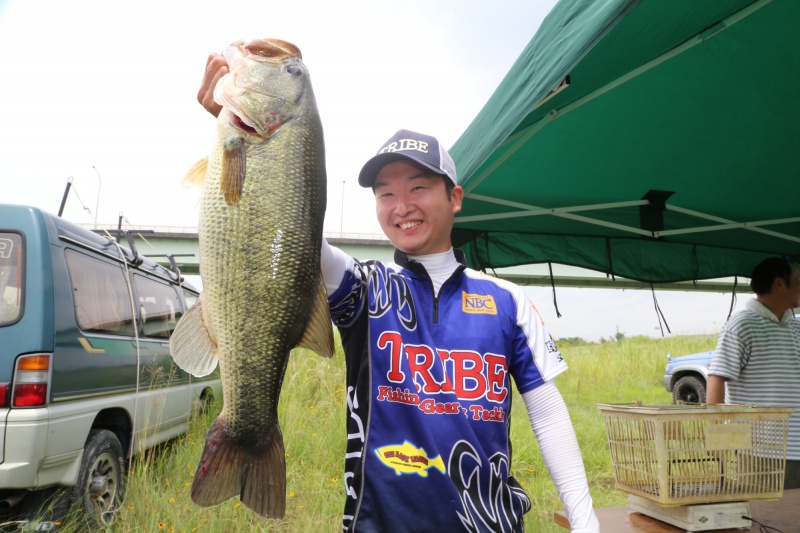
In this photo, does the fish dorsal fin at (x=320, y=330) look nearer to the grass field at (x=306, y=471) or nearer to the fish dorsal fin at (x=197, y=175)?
the fish dorsal fin at (x=197, y=175)

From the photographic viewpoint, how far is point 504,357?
5.86 feet

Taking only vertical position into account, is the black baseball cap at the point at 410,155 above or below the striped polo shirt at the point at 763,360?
above

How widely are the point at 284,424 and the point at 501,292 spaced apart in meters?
5.28

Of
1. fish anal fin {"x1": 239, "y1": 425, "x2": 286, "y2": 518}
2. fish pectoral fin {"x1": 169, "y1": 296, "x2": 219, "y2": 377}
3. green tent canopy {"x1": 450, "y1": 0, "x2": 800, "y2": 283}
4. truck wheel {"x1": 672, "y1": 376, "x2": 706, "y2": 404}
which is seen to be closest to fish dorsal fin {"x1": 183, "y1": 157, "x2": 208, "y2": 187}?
fish pectoral fin {"x1": 169, "y1": 296, "x2": 219, "y2": 377}

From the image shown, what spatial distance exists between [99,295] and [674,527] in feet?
13.9

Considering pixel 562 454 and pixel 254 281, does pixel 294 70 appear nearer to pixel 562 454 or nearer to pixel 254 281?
pixel 254 281

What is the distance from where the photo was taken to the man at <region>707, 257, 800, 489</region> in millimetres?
3824

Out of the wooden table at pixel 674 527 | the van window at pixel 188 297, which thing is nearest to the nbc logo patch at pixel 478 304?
the wooden table at pixel 674 527

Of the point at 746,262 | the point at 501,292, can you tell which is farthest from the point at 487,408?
the point at 746,262

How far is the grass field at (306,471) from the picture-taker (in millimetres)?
4238

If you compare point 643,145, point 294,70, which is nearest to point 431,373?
point 294,70

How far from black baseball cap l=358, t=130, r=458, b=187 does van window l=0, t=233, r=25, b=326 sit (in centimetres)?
290

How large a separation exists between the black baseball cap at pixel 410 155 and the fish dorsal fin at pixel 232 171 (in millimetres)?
528

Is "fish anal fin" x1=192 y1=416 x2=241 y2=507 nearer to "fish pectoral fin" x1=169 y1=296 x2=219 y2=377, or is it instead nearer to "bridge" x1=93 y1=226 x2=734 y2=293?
"fish pectoral fin" x1=169 y1=296 x2=219 y2=377
